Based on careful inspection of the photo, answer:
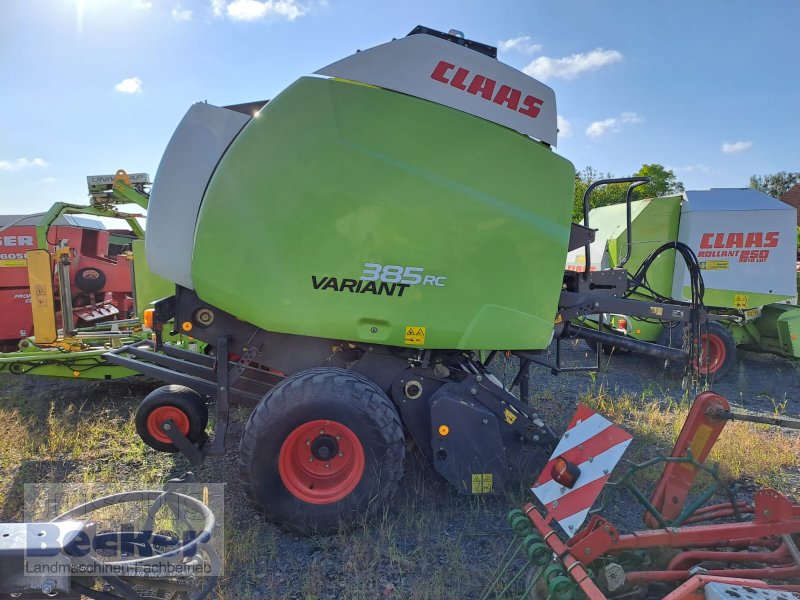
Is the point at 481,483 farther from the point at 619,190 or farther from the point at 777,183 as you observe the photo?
the point at 777,183

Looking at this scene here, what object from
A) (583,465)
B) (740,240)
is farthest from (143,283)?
(740,240)

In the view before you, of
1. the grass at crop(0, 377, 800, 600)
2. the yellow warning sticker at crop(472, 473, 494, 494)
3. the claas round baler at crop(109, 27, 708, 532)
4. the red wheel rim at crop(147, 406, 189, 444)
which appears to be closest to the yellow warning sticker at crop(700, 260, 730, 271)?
the grass at crop(0, 377, 800, 600)

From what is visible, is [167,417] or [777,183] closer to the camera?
[167,417]

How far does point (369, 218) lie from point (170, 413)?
84.2 inches

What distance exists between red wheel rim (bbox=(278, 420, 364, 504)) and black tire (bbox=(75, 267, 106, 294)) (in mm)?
6754

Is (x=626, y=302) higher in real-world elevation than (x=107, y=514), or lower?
higher

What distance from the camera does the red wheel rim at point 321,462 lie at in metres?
2.94

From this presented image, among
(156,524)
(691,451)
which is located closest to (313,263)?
(156,524)

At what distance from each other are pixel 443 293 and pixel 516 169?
88 cm

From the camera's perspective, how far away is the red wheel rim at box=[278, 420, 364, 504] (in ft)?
9.65

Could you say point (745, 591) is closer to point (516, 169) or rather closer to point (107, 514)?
point (516, 169)

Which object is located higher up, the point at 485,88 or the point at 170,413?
the point at 485,88

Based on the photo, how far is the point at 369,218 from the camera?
118 inches

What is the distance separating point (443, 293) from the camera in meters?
3.11
